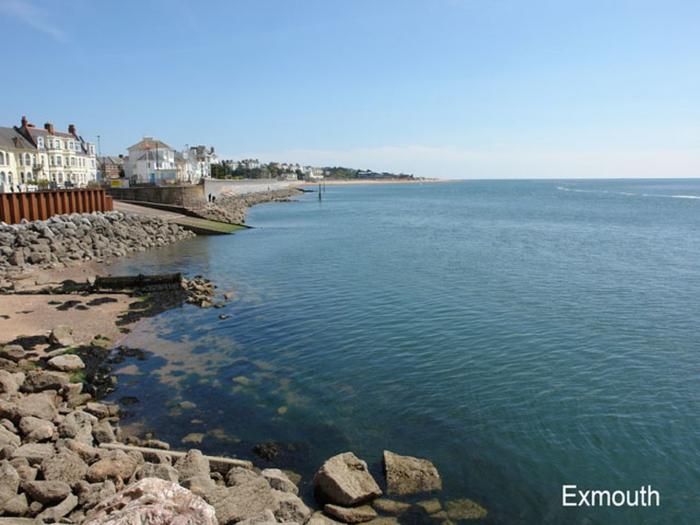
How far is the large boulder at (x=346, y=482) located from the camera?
10.0 meters

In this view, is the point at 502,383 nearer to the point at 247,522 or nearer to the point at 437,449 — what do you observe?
the point at 437,449

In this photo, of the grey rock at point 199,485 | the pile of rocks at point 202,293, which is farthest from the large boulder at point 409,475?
the pile of rocks at point 202,293

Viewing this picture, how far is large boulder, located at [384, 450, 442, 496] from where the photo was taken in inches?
416

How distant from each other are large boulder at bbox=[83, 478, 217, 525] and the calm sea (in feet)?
13.9

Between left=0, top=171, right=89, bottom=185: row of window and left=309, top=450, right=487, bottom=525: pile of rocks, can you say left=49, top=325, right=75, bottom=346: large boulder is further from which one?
left=0, top=171, right=89, bottom=185: row of window

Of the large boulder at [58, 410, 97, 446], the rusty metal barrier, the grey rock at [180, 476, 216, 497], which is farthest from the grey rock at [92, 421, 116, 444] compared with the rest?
the rusty metal barrier

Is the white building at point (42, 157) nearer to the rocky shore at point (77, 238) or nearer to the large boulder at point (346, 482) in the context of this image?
the rocky shore at point (77, 238)

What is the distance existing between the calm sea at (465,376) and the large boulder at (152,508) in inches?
167

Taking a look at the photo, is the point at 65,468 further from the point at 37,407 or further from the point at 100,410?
the point at 100,410

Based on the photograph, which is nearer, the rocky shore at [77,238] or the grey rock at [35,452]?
the grey rock at [35,452]

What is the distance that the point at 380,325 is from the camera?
21266 millimetres

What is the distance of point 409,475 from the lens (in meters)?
10.9

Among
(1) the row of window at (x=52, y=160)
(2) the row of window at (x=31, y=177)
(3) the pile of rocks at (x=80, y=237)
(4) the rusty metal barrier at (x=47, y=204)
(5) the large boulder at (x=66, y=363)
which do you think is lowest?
(5) the large boulder at (x=66, y=363)

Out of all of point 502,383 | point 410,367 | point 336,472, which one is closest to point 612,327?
point 502,383
